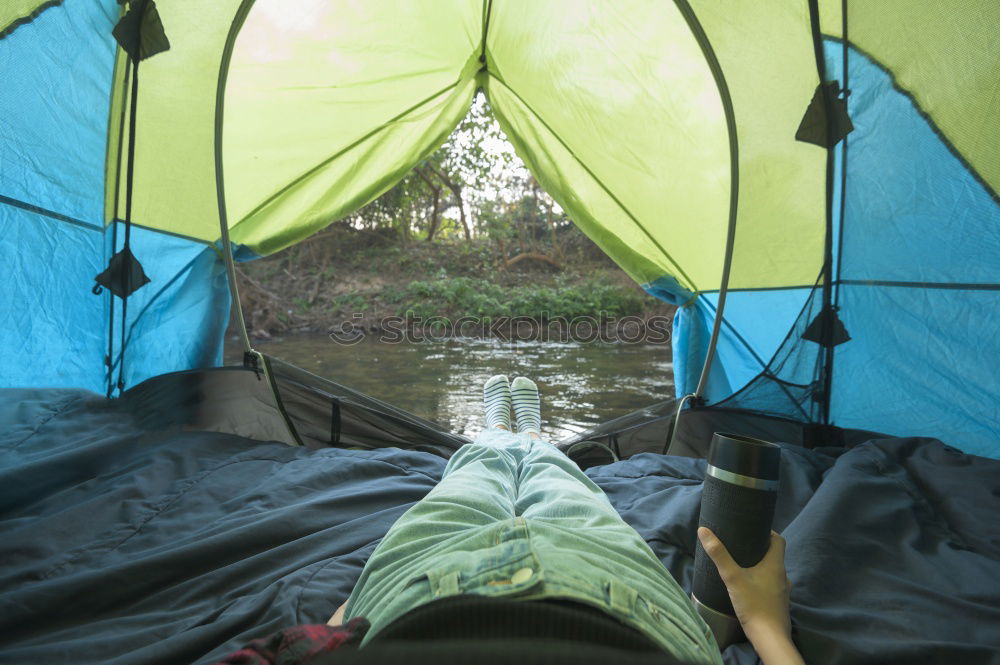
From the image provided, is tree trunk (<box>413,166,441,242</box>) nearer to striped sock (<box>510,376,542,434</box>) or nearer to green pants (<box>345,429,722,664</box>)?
striped sock (<box>510,376,542,434</box>)

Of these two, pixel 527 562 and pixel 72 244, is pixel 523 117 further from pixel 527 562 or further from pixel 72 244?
pixel 527 562

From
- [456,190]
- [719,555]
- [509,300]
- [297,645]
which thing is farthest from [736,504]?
[456,190]

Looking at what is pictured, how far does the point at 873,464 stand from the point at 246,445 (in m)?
1.41

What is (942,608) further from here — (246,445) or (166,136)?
(166,136)

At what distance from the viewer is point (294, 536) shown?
92 cm

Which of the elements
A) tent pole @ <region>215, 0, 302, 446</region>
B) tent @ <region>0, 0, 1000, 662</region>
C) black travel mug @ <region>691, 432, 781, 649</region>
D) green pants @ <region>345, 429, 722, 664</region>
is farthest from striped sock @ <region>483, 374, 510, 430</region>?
black travel mug @ <region>691, 432, 781, 649</region>

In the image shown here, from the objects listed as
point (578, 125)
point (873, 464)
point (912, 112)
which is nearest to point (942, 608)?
point (873, 464)

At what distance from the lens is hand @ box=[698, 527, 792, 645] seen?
0.58 metres

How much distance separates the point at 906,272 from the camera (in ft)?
Result: 3.81

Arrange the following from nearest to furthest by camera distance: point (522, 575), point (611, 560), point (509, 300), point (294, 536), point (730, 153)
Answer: point (522, 575) → point (611, 560) → point (294, 536) → point (730, 153) → point (509, 300)

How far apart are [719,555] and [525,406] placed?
128 cm

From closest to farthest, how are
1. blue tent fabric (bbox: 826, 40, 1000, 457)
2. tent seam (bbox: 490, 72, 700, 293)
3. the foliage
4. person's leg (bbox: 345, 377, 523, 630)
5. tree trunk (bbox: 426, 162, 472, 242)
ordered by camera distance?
1. person's leg (bbox: 345, 377, 523, 630)
2. blue tent fabric (bbox: 826, 40, 1000, 457)
3. tent seam (bbox: 490, 72, 700, 293)
4. the foliage
5. tree trunk (bbox: 426, 162, 472, 242)

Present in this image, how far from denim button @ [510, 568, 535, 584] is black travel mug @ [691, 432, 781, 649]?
0.29m

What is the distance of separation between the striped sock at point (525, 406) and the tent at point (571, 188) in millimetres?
213
